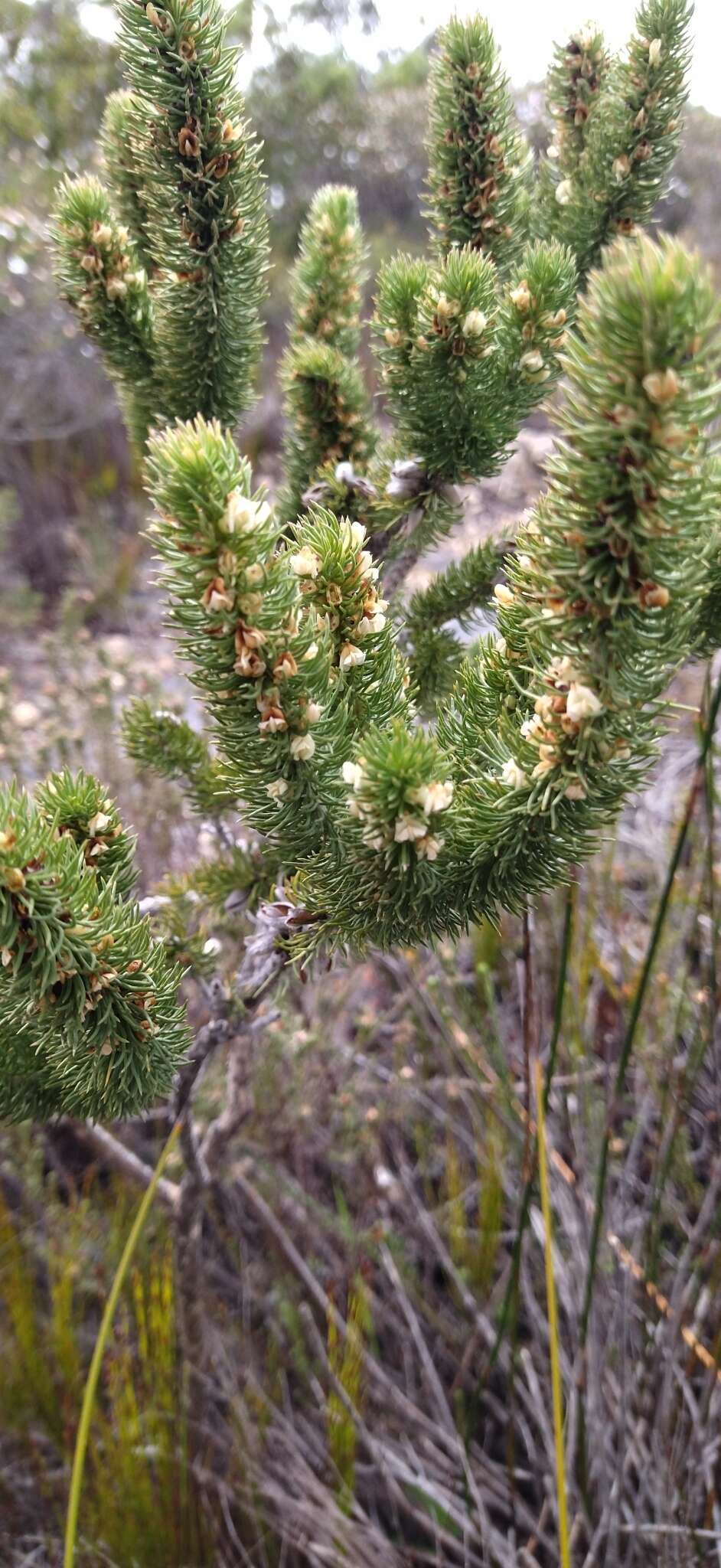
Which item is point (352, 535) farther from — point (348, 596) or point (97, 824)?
point (97, 824)

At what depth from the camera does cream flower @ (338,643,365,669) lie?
0.69 metres

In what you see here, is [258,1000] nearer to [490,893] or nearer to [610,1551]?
[490,893]

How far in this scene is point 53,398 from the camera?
5.58m

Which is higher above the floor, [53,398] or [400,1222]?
[53,398]

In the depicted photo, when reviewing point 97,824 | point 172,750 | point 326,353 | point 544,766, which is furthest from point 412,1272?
point 326,353

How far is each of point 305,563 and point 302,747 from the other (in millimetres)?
142

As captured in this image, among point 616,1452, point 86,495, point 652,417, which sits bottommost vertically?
point 616,1452

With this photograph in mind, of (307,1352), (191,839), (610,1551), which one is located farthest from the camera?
(191,839)

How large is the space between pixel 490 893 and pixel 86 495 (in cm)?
560

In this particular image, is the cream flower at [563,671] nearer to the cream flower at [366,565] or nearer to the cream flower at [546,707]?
the cream flower at [546,707]

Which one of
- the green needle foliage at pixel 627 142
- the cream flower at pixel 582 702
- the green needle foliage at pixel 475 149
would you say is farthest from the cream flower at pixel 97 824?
the green needle foliage at pixel 627 142

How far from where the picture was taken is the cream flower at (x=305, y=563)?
2.14ft

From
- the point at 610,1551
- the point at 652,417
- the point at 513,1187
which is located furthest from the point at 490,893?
the point at 513,1187

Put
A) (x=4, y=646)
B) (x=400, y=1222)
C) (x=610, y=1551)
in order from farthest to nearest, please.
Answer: (x=4, y=646), (x=400, y=1222), (x=610, y=1551)
